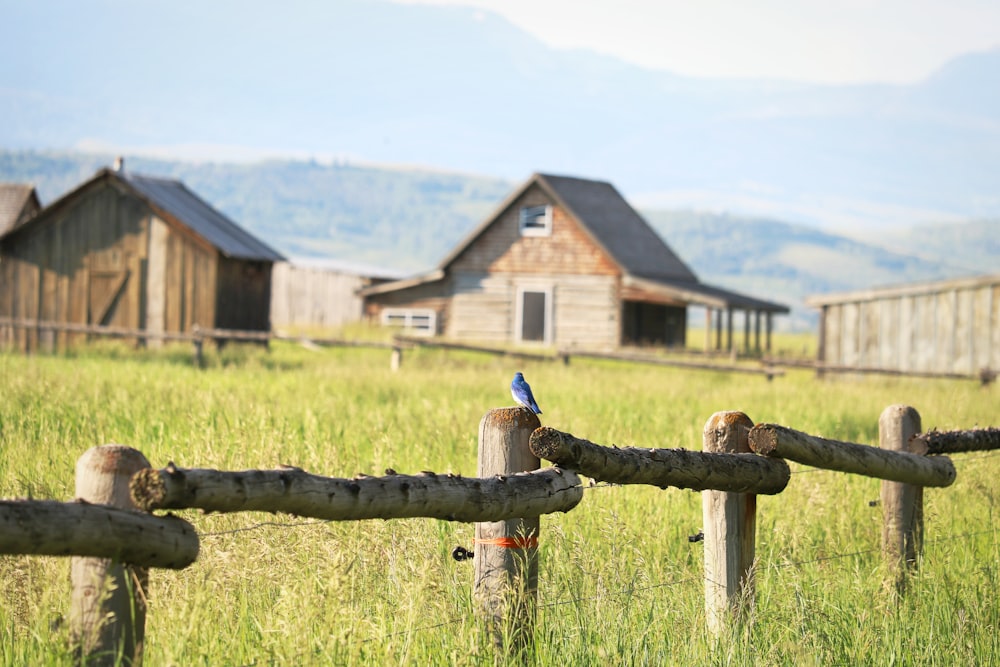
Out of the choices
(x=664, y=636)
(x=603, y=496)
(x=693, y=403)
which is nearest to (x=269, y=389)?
(x=693, y=403)

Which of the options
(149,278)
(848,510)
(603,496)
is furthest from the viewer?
(149,278)

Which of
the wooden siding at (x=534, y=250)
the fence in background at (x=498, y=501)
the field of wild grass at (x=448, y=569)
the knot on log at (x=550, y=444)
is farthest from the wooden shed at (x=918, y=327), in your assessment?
the knot on log at (x=550, y=444)

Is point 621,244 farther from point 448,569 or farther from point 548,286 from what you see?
point 448,569

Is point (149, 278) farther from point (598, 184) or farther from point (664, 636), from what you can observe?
point (664, 636)

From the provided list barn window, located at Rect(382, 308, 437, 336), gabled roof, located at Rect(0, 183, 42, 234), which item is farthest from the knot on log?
barn window, located at Rect(382, 308, 437, 336)

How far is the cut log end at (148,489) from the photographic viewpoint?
345 cm

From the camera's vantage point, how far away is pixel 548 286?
42031mm

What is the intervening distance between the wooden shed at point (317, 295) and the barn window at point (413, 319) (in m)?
9.54

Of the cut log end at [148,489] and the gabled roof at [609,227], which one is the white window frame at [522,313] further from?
the cut log end at [148,489]

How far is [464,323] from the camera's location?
42.8 m

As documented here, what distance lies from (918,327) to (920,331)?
4.6 inches

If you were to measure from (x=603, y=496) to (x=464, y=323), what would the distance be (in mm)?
35213

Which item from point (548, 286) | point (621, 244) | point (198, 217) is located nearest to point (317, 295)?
point (548, 286)

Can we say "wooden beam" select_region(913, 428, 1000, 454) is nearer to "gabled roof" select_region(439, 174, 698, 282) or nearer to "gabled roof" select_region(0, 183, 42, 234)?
"gabled roof" select_region(439, 174, 698, 282)
